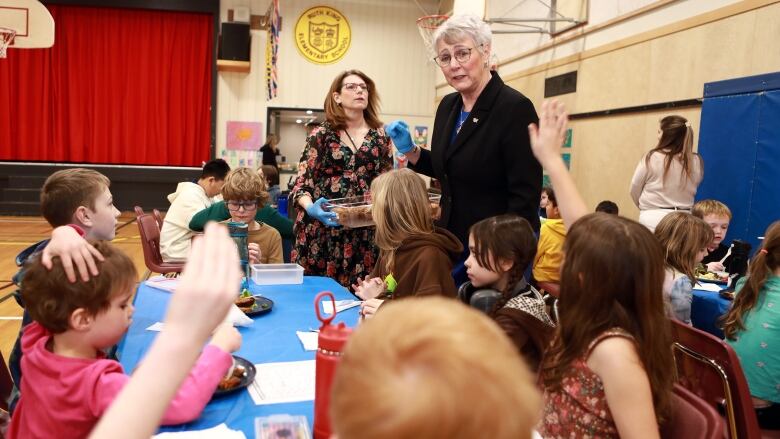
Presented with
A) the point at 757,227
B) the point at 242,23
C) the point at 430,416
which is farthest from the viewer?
the point at 242,23

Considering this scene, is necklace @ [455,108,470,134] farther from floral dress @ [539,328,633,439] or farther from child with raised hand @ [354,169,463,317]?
floral dress @ [539,328,633,439]

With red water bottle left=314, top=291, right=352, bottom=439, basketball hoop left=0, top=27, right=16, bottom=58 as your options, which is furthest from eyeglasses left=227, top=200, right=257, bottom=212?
basketball hoop left=0, top=27, right=16, bottom=58

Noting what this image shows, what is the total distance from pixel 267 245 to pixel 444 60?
1941mm

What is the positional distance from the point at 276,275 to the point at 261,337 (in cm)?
101

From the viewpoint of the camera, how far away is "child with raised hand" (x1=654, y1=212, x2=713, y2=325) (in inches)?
121

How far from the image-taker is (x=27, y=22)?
750 cm

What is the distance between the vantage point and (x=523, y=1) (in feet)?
28.1

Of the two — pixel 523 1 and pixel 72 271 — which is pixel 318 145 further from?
pixel 523 1

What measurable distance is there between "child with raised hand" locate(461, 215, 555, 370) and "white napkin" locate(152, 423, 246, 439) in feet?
3.14

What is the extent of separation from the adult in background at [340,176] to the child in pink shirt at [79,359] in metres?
2.05

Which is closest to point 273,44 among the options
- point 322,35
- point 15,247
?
point 322,35

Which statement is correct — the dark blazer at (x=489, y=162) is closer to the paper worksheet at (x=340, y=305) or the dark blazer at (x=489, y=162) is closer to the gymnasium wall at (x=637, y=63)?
the paper worksheet at (x=340, y=305)

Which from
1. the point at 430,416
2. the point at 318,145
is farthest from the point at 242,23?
the point at 430,416

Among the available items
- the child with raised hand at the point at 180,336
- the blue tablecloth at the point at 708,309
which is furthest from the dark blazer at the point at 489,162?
the child with raised hand at the point at 180,336
